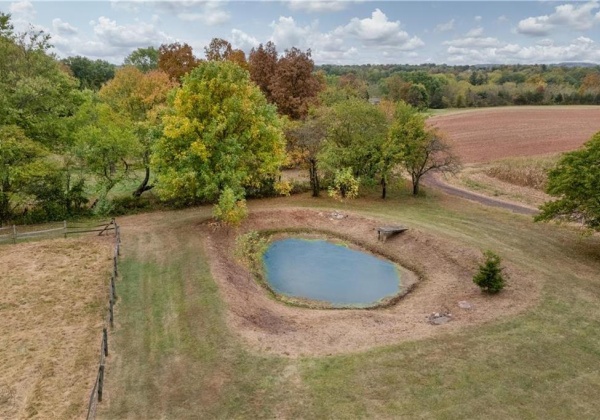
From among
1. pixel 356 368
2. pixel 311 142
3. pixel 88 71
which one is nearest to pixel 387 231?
pixel 311 142

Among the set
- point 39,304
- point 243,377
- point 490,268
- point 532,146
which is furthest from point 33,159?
point 532,146

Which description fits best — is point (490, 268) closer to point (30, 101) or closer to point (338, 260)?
point (338, 260)

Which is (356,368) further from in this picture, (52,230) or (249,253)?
(52,230)

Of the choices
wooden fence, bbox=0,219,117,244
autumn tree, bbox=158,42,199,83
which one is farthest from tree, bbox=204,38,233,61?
wooden fence, bbox=0,219,117,244

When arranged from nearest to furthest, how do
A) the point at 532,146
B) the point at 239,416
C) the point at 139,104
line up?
the point at 239,416 → the point at 139,104 → the point at 532,146

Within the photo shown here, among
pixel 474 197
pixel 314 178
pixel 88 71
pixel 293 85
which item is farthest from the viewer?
pixel 88 71

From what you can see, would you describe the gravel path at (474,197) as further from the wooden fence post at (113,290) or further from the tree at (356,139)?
the wooden fence post at (113,290)
